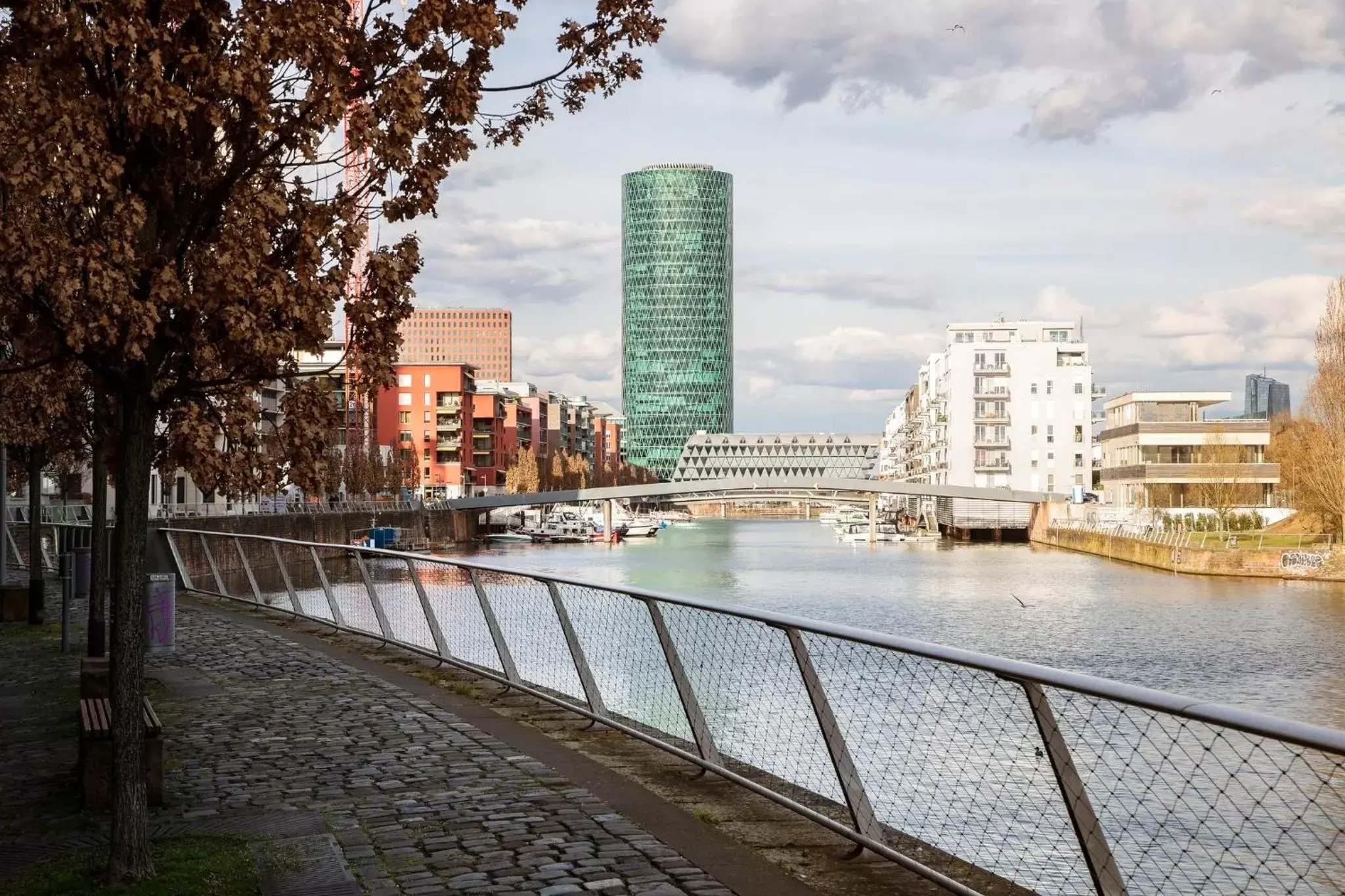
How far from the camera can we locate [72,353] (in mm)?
6406

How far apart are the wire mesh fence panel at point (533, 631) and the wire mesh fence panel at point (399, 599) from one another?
2.16 metres

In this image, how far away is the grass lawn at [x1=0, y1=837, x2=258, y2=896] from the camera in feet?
20.2

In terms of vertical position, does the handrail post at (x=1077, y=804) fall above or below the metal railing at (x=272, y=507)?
above

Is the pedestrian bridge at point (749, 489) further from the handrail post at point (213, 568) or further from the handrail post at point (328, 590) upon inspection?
the handrail post at point (328, 590)

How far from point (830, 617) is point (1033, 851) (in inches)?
1717

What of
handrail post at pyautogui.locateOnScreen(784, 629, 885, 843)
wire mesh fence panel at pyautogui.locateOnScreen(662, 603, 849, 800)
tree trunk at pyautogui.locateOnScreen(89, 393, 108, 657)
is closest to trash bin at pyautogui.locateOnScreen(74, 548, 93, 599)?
tree trunk at pyautogui.locateOnScreen(89, 393, 108, 657)

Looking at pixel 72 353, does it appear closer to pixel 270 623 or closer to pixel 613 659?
pixel 613 659

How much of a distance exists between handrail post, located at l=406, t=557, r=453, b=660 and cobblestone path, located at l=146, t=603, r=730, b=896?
2.75ft

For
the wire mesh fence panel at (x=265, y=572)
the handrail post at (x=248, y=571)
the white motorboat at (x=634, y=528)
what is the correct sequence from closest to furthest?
the wire mesh fence panel at (x=265, y=572)
the handrail post at (x=248, y=571)
the white motorboat at (x=634, y=528)

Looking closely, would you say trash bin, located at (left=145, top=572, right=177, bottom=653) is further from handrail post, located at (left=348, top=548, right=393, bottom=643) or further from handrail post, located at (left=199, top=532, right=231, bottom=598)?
handrail post, located at (left=199, top=532, right=231, bottom=598)

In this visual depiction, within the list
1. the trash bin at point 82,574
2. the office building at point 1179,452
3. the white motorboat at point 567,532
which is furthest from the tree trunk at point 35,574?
the white motorboat at point 567,532

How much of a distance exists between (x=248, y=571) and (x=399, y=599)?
6918 mm

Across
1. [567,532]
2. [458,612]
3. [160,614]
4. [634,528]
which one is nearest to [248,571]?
Result: [458,612]

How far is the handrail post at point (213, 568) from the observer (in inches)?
893
